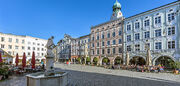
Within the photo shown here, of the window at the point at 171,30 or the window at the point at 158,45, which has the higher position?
the window at the point at 171,30

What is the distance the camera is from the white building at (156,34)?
2108cm

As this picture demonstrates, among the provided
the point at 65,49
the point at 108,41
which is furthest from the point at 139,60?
the point at 65,49

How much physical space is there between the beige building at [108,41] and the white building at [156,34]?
2.49m

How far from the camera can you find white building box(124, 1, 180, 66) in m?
21.1

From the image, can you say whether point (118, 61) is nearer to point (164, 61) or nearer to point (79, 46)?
point (164, 61)

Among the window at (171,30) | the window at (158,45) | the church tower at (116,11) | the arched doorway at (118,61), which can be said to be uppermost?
the church tower at (116,11)

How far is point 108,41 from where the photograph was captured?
113 feet

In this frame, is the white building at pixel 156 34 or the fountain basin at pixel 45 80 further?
the white building at pixel 156 34

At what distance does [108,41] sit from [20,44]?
34.1 meters

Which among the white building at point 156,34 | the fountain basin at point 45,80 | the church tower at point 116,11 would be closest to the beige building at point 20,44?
the church tower at point 116,11

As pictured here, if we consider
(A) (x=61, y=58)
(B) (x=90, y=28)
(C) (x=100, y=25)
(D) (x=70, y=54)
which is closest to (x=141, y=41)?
(C) (x=100, y=25)

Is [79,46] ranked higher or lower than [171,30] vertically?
lower

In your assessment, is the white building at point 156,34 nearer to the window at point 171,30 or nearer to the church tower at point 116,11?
the window at point 171,30

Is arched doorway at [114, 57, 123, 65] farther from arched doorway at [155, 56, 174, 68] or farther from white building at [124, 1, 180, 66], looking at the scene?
arched doorway at [155, 56, 174, 68]
